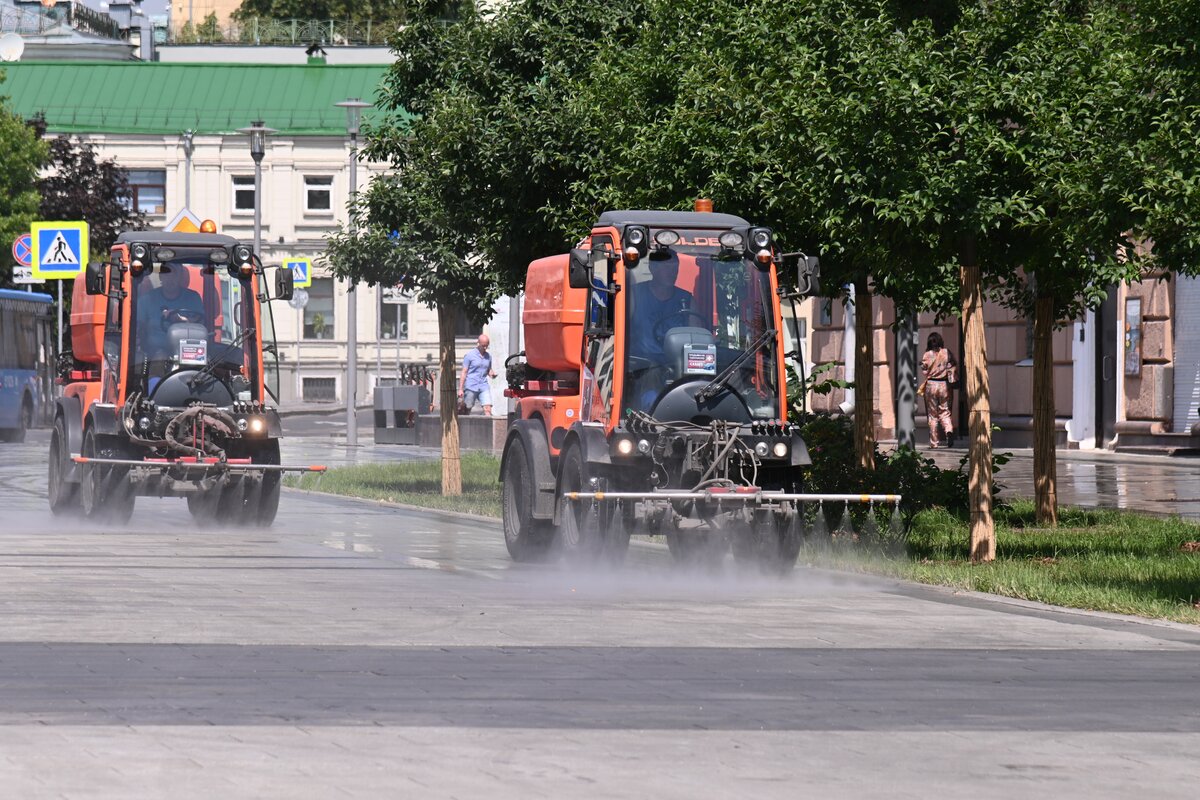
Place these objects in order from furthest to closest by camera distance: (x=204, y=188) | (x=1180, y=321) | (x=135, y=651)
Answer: (x=204, y=188) → (x=1180, y=321) → (x=135, y=651)

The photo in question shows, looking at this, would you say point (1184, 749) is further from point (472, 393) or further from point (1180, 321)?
point (472, 393)

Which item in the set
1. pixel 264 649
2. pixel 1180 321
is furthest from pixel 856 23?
pixel 1180 321

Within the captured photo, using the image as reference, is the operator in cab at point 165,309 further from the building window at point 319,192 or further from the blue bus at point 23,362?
the building window at point 319,192

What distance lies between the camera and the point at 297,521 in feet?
74.7

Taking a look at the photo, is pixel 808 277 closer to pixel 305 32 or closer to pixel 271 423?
pixel 271 423

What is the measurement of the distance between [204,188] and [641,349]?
193 feet

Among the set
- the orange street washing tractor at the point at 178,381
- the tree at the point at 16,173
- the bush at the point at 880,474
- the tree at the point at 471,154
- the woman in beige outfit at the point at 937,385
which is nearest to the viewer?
the bush at the point at 880,474

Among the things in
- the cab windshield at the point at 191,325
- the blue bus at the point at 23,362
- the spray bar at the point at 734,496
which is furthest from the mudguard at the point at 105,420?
the blue bus at the point at 23,362

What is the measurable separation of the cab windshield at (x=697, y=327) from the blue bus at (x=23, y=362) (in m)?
33.8

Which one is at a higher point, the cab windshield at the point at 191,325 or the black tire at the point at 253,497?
the cab windshield at the point at 191,325

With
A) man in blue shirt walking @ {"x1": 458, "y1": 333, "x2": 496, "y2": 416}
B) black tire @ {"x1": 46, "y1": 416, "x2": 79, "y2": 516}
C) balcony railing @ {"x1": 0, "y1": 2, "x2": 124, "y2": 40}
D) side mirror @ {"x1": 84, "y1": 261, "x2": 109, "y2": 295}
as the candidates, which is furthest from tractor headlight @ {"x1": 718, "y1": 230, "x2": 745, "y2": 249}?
balcony railing @ {"x1": 0, "y1": 2, "x2": 124, "y2": 40}

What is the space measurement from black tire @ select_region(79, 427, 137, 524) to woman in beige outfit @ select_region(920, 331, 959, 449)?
18524 millimetres

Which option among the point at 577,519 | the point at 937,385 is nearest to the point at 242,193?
the point at 937,385

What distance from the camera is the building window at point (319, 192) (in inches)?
2894
